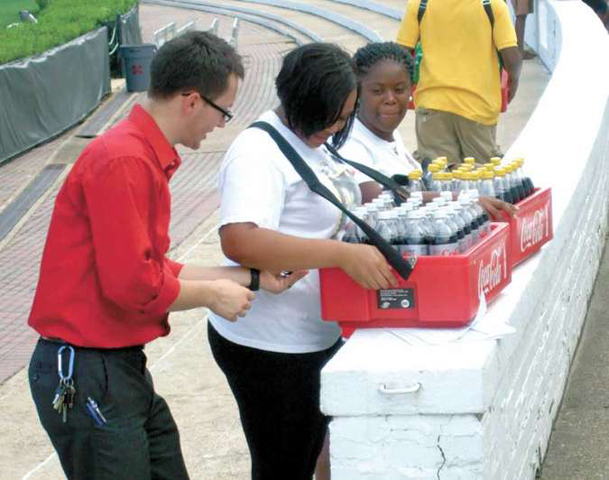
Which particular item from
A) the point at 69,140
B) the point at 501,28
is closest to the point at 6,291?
the point at 501,28

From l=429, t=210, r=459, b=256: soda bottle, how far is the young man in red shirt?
56 centimetres

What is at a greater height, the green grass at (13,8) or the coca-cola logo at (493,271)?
the coca-cola logo at (493,271)

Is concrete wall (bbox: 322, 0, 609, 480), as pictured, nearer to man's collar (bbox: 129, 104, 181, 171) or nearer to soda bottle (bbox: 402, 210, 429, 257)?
soda bottle (bbox: 402, 210, 429, 257)

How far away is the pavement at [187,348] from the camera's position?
5.86 m

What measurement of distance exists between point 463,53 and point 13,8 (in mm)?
27721

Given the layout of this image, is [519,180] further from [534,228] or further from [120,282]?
[120,282]

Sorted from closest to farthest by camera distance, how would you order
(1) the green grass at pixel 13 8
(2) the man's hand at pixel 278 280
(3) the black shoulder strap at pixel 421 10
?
(2) the man's hand at pixel 278 280, (3) the black shoulder strap at pixel 421 10, (1) the green grass at pixel 13 8

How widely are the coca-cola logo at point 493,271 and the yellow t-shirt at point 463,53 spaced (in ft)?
12.6

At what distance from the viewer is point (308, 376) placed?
412 cm

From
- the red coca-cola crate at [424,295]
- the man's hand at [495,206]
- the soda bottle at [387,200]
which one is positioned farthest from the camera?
the man's hand at [495,206]

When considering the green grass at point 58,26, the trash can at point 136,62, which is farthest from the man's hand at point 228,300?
the trash can at point 136,62

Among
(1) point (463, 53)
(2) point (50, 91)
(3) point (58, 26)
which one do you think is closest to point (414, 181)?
(1) point (463, 53)

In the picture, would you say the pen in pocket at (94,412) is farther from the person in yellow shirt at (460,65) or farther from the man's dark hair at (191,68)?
the person in yellow shirt at (460,65)

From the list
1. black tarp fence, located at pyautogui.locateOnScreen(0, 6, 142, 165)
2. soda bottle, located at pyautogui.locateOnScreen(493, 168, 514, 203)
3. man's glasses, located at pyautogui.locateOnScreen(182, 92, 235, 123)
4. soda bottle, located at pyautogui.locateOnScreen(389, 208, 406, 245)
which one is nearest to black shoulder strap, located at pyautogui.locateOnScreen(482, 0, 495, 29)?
soda bottle, located at pyautogui.locateOnScreen(493, 168, 514, 203)
